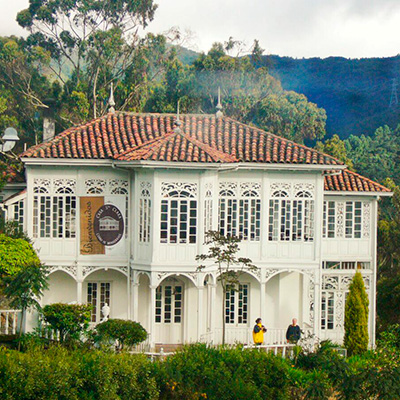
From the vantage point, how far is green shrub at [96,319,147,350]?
25375 millimetres

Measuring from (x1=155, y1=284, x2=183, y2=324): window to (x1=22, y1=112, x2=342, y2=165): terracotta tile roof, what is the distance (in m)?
4.74

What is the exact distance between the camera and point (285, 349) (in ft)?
92.2

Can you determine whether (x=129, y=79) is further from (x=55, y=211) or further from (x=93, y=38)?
(x=55, y=211)

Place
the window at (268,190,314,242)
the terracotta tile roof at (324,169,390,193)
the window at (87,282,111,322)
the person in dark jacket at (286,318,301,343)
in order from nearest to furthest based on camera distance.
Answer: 1. the person in dark jacket at (286,318,301,343)
2. the window at (268,190,314,242)
3. the window at (87,282,111,322)
4. the terracotta tile roof at (324,169,390,193)

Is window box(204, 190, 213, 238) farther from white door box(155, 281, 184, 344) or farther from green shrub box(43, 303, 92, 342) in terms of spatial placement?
green shrub box(43, 303, 92, 342)

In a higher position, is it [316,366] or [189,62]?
[189,62]

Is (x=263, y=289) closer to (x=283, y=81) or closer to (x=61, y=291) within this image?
(x=61, y=291)

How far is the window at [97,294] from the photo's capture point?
102ft

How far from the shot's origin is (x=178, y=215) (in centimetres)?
2866

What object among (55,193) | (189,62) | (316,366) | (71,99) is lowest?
(316,366)

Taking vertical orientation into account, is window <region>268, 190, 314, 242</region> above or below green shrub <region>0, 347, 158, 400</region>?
above

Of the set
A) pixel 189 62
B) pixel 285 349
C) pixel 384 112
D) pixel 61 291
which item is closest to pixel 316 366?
pixel 285 349

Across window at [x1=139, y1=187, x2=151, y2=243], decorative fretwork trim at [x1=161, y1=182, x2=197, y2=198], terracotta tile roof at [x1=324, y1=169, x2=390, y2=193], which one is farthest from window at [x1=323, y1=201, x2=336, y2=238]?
window at [x1=139, y1=187, x2=151, y2=243]

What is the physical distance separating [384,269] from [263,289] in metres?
18.0
